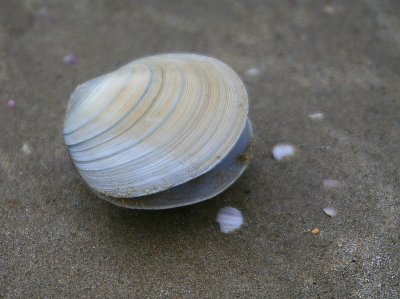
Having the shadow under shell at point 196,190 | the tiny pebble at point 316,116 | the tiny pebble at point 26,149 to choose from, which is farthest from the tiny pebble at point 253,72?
the tiny pebble at point 26,149

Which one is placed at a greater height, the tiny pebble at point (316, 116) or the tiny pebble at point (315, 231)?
the tiny pebble at point (316, 116)

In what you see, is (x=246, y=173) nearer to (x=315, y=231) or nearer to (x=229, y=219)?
(x=229, y=219)

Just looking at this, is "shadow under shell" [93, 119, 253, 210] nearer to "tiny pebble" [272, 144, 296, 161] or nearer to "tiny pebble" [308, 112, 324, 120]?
"tiny pebble" [272, 144, 296, 161]

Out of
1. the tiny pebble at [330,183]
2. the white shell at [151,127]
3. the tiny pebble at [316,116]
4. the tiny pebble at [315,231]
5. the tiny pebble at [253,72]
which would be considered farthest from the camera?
the tiny pebble at [253,72]

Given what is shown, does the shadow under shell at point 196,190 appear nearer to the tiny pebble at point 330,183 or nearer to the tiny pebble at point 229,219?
the tiny pebble at point 229,219

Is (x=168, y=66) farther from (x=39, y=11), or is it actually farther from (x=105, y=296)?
(x=39, y=11)

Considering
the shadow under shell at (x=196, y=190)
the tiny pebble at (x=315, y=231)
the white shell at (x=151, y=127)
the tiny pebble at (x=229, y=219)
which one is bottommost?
the tiny pebble at (x=229, y=219)
